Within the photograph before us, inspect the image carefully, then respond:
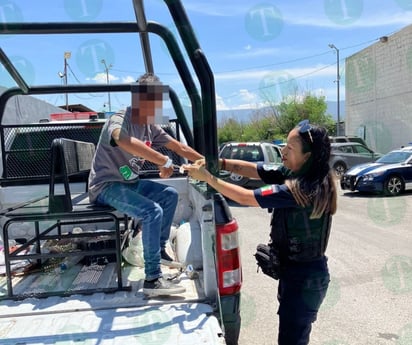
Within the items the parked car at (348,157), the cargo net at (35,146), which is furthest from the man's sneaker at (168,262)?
the parked car at (348,157)

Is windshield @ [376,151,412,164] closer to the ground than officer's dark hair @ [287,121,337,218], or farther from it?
closer to the ground

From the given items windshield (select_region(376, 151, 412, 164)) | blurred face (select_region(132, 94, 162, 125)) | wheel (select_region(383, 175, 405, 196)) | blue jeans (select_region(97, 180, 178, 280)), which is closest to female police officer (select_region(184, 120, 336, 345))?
blue jeans (select_region(97, 180, 178, 280))

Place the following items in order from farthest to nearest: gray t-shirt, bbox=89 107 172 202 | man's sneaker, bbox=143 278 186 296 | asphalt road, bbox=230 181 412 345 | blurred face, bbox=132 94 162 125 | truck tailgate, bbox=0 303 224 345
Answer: asphalt road, bbox=230 181 412 345, gray t-shirt, bbox=89 107 172 202, blurred face, bbox=132 94 162 125, man's sneaker, bbox=143 278 186 296, truck tailgate, bbox=0 303 224 345

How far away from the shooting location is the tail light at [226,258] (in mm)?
2535

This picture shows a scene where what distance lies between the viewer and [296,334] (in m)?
2.46

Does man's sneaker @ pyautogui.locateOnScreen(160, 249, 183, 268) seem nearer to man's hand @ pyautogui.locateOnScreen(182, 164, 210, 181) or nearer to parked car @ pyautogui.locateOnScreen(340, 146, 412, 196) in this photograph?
man's hand @ pyautogui.locateOnScreen(182, 164, 210, 181)

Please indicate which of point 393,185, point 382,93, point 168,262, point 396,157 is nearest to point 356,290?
point 168,262

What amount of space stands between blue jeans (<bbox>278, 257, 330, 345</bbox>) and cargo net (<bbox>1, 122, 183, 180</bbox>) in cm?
255

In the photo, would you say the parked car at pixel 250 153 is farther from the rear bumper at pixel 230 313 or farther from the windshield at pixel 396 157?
the rear bumper at pixel 230 313

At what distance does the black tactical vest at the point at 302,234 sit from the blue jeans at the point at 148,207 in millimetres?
945

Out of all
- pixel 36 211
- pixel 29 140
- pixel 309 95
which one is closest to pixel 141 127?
pixel 36 211

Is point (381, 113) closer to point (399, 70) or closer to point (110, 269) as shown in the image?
point (399, 70)

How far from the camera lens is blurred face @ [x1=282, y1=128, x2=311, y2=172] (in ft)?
7.93

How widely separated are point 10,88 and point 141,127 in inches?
80.8
